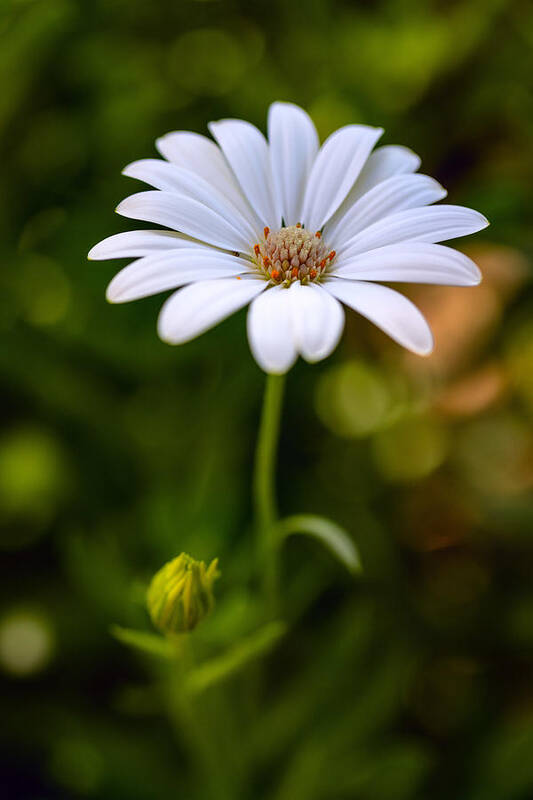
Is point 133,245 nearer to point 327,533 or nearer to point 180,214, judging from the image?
point 180,214

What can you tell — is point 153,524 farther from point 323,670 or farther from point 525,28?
point 525,28

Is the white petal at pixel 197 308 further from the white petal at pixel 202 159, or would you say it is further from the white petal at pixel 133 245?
the white petal at pixel 202 159

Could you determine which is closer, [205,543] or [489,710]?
[205,543]

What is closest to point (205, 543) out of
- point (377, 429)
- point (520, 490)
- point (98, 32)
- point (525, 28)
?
point (377, 429)

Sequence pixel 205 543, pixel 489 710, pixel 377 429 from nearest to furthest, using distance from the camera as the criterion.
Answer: pixel 205 543, pixel 489 710, pixel 377 429

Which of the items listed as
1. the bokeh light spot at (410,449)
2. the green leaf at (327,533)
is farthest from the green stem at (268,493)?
the bokeh light spot at (410,449)

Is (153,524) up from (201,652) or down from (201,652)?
up

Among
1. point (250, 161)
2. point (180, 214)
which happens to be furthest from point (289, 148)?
point (180, 214)
